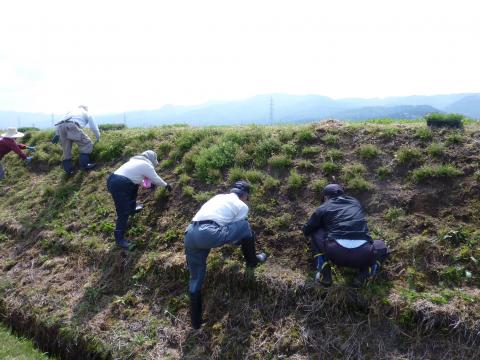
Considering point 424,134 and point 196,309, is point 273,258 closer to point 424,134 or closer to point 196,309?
point 196,309

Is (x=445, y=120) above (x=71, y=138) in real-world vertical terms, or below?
above

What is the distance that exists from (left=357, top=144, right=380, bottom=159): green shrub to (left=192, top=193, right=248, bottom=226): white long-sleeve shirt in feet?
9.86

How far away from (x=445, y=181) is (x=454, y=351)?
2.98 meters

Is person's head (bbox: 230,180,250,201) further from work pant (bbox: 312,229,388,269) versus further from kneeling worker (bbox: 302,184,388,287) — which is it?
work pant (bbox: 312,229,388,269)

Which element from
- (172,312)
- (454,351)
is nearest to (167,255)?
(172,312)

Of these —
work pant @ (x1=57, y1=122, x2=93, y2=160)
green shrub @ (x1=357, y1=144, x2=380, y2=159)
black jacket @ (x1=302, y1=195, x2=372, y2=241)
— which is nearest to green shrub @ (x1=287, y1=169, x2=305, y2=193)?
green shrub @ (x1=357, y1=144, x2=380, y2=159)

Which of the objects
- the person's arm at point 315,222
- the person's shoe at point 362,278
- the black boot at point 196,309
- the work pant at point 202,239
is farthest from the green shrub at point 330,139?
the black boot at point 196,309

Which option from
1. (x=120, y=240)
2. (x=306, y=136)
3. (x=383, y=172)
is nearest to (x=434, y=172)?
(x=383, y=172)

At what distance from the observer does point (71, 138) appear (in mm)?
10422

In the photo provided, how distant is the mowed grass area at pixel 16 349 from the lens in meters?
6.12

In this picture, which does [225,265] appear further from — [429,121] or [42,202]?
[42,202]

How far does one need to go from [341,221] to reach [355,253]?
0.49 m

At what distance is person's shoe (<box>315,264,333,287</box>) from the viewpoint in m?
5.57

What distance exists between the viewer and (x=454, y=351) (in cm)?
466
